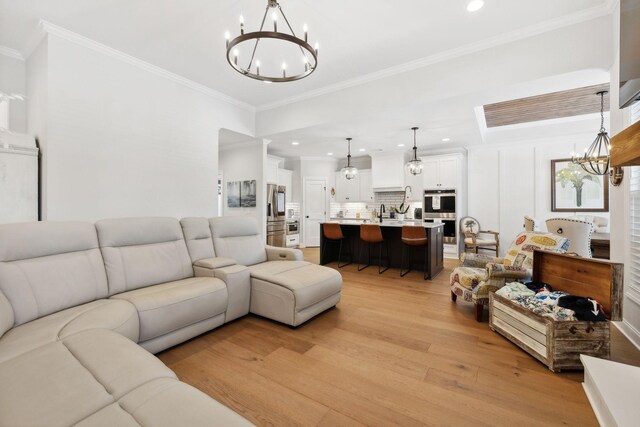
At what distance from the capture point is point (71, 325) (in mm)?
1647

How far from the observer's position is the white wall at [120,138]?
3.01 m

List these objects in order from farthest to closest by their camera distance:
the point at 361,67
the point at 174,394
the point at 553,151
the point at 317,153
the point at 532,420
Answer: the point at 317,153 → the point at 553,151 → the point at 361,67 → the point at 532,420 → the point at 174,394

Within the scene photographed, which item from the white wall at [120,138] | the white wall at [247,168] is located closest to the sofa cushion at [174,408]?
the white wall at [120,138]

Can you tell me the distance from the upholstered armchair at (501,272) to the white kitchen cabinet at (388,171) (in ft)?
13.1

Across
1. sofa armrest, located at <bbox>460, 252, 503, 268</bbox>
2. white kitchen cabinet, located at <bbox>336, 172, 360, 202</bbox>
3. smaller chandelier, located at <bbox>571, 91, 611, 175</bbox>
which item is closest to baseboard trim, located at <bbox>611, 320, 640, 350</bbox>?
sofa armrest, located at <bbox>460, 252, 503, 268</bbox>

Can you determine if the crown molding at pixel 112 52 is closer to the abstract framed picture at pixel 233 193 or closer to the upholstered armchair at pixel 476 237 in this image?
the abstract framed picture at pixel 233 193

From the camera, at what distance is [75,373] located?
1146mm

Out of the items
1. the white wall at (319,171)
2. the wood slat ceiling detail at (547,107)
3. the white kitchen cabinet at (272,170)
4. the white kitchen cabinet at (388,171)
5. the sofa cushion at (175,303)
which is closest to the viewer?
the sofa cushion at (175,303)

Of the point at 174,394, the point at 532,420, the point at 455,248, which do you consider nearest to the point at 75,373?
the point at 174,394

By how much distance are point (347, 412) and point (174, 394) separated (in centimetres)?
97

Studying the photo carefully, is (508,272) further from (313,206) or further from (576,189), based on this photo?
(313,206)

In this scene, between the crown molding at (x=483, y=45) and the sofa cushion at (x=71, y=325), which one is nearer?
the sofa cushion at (x=71, y=325)

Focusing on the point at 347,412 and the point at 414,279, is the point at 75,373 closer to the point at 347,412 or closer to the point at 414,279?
the point at 347,412

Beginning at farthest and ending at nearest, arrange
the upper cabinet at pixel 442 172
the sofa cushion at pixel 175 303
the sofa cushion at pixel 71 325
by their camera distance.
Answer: the upper cabinet at pixel 442 172 → the sofa cushion at pixel 175 303 → the sofa cushion at pixel 71 325
